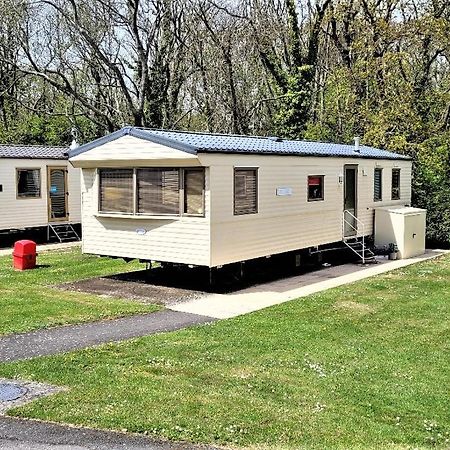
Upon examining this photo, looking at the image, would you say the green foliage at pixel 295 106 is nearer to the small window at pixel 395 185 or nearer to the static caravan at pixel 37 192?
the small window at pixel 395 185

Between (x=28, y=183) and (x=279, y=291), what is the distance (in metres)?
9.39

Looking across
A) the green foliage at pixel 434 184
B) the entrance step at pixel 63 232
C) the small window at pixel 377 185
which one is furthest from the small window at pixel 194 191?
the green foliage at pixel 434 184

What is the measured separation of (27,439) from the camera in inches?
198

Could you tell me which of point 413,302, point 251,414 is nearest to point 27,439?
point 251,414

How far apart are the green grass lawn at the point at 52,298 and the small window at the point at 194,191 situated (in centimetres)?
203

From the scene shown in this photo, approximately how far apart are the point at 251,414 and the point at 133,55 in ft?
80.2

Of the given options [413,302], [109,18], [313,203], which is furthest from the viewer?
[109,18]

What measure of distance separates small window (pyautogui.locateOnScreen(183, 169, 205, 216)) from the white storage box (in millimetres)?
6879

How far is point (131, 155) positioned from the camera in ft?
38.9

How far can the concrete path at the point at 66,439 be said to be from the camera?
16.1 ft

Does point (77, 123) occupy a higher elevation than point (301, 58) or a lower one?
lower

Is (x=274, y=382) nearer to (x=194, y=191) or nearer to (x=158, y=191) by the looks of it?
(x=194, y=191)

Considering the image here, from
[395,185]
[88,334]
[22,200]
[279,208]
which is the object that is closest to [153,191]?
[279,208]

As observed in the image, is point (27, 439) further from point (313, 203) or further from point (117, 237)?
point (313, 203)
